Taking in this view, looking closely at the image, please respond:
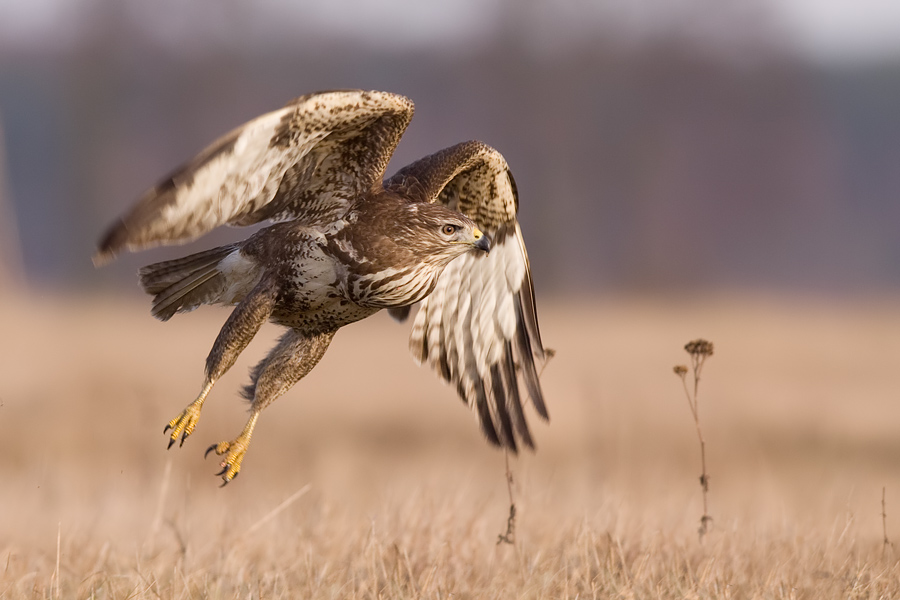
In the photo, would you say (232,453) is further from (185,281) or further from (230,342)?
(185,281)

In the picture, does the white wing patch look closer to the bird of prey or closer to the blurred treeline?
the bird of prey

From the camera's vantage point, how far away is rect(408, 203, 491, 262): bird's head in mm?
5340

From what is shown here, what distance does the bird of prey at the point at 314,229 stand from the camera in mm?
4652

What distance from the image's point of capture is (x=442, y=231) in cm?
539

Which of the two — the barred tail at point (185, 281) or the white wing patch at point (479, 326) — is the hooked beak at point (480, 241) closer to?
the white wing patch at point (479, 326)

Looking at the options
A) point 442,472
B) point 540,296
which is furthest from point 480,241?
point 540,296

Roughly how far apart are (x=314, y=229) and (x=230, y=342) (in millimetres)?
726

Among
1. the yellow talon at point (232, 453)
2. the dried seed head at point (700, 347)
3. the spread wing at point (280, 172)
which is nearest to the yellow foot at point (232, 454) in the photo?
the yellow talon at point (232, 453)

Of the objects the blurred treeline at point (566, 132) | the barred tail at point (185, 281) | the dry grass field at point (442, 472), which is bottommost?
the dry grass field at point (442, 472)

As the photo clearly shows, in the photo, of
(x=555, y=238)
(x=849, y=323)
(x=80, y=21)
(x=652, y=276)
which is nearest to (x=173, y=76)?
(x=80, y=21)

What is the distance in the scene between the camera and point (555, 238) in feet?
103

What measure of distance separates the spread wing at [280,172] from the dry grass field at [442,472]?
4.78 feet

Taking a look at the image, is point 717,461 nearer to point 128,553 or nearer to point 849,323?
point 128,553

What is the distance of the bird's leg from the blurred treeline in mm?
20066
